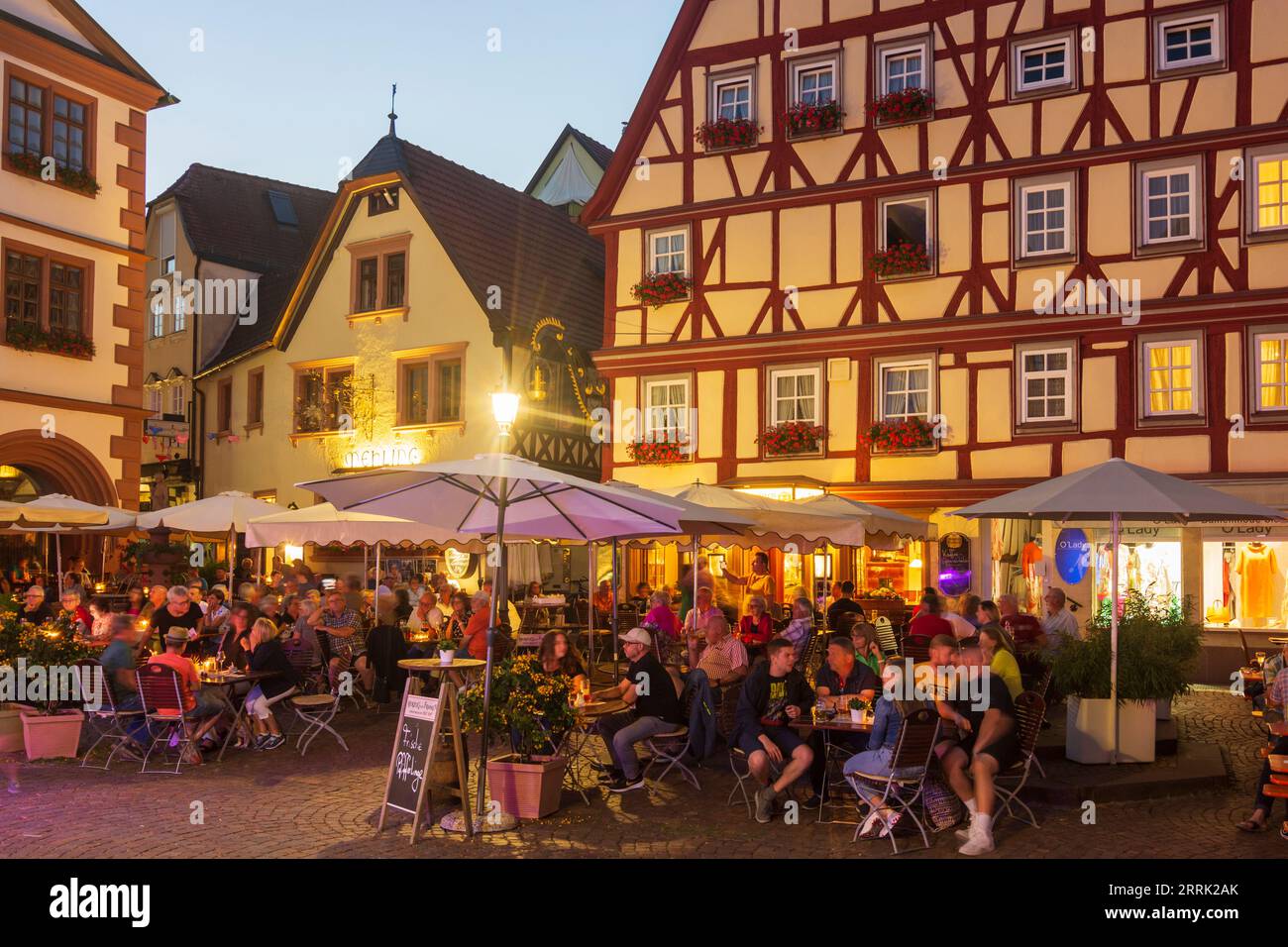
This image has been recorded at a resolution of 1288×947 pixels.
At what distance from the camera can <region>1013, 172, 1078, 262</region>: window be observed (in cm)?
1989

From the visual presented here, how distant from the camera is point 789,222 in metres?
22.1

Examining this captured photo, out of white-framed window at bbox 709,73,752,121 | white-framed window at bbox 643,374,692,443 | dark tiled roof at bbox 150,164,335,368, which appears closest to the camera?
white-framed window at bbox 709,73,752,121

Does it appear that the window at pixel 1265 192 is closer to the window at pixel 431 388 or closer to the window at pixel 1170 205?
the window at pixel 1170 205

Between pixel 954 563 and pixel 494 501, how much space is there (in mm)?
12680

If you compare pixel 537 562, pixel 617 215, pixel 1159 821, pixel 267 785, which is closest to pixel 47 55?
pixel 617 215

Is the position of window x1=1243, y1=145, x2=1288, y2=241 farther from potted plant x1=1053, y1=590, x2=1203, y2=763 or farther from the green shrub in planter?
potted plant x1=1053, y1=590, x2=1203, y2=763

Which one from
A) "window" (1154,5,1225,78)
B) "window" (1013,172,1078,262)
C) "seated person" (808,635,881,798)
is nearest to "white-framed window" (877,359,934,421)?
"window" (1013,172,1078,262)

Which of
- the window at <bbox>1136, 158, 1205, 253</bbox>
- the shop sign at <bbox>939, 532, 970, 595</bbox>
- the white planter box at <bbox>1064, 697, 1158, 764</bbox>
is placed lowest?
the white planter box at <bbox>1064, 697, 1158, 764</bbox>

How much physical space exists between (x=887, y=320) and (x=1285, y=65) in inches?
280

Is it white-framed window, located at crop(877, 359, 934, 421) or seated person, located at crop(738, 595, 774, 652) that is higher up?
white-framed window, located at crop(877, 359, 934, 421)

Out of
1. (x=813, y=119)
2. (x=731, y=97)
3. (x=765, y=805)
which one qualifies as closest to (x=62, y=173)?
(x=731, y=97)

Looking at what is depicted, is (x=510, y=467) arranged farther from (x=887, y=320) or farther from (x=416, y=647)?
(x=887, y=320)

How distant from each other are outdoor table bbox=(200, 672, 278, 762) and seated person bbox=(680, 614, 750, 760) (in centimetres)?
420

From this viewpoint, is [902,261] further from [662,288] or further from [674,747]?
[674,747]
